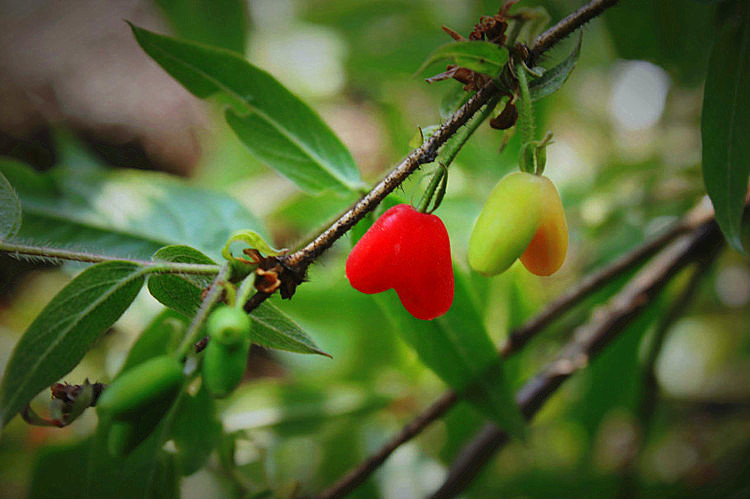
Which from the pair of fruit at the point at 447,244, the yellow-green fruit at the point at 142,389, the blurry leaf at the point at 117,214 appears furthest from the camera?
the blurry leaf at the point at 117,214

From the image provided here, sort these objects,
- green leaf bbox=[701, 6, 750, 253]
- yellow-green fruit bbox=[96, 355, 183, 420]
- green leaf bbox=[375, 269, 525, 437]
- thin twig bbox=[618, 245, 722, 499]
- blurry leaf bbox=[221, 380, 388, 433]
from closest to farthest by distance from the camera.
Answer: yellow-green fruit bbox=[96, 355, 183, 420] < green leaf bbox=[701, 6, 750, 253] < green leaf bbox=[375, 269, 525, 437] < thin twig bbox=[618, 245, 722, 499] < blurry leaf bbox=[221, 380, 388, 433]

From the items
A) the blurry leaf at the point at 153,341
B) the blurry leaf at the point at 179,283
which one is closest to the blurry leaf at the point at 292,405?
the blurry leaf at the point at 153,341

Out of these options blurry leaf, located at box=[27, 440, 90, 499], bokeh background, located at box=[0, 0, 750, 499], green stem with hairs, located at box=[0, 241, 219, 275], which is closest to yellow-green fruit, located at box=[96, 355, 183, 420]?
green stem with hairs, located at box=[0, 241, 219, 275]

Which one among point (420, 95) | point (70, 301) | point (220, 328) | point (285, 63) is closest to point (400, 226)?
point (220, 328)

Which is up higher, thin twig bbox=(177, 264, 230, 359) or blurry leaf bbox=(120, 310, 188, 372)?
blurry leaf bbox=(120, 310, 188, 372)

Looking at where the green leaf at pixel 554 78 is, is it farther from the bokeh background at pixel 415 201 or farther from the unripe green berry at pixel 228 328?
the unripe green berry at pixel 228 328

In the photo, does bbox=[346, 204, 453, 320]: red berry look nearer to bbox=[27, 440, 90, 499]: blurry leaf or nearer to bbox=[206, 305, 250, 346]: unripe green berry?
bbox=[206, 305, 250, 346]: unripe green berry

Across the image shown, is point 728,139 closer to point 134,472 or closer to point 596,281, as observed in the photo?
point 596,281
